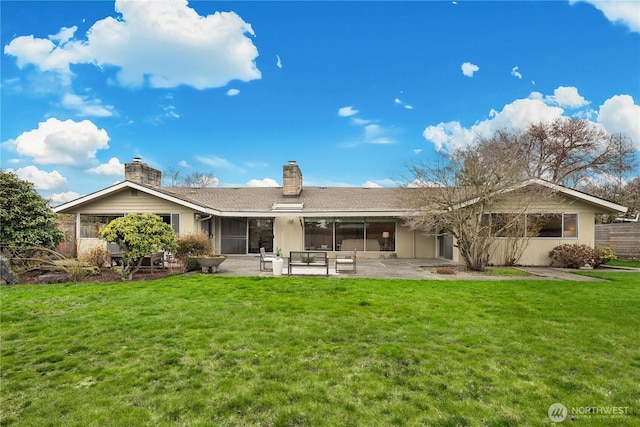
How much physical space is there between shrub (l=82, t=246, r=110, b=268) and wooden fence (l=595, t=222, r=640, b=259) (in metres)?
26.7

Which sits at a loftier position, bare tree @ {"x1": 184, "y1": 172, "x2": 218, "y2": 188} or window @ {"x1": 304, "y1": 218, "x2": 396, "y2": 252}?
bare tree @ {"x1": 184, "y1": 172, "x2": 218, "y2": 188}

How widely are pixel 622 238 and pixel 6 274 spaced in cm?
2913

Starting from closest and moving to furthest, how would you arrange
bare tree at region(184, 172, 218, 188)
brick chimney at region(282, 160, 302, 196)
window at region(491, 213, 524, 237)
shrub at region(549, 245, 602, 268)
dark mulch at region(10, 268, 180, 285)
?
dark mulch at region(10, 268, 180, 285), shrub at region(549, 245, 602, 268), window at region(491, 213, 524, 237), brick chimney at region(282, 160, 302, 196), bare tree at region(184, 172, 218, 188)

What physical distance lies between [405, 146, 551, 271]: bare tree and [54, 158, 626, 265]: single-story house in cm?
127

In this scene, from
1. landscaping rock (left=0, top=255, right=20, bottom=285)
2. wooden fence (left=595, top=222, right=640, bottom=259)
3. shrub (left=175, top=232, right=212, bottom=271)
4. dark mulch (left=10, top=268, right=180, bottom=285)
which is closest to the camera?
landscaping rock (left=0, top=255, right=20, bottom=285)

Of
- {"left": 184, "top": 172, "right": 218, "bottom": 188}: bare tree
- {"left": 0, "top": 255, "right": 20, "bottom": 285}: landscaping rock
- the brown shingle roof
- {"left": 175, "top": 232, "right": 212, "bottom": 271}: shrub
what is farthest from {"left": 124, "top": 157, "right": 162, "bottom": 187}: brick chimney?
{"left": 184, "top": 172, "right": 218, "bottom": 188}: bare tree

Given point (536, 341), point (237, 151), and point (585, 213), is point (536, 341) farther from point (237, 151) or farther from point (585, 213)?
point (237, 151)

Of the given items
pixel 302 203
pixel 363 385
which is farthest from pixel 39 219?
pixel 363 385

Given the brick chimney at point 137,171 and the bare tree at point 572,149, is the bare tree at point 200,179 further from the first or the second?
the bare tree at point 572,149

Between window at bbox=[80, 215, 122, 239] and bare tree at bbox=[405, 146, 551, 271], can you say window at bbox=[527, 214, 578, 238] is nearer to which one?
bare tree at bbox=[405, 146, 551, 271]

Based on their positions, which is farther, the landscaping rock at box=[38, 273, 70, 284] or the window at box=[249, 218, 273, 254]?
Answer: the window at box=[249, 218, 273, 254]

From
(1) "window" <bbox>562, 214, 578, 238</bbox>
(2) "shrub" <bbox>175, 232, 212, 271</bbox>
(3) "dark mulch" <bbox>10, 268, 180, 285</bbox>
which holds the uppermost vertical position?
(1) "window" <bbox>562, 214, 578, 238</bbox>

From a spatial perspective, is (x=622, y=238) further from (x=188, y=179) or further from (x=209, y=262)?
(x=188, y=179)

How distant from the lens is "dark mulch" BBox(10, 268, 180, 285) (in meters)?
10.9
